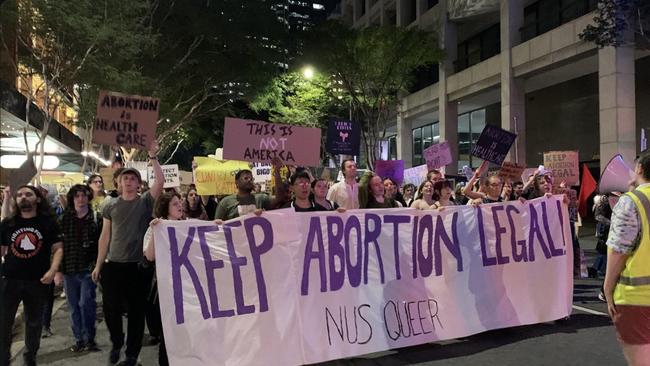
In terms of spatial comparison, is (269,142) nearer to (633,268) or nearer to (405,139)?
(633,268)

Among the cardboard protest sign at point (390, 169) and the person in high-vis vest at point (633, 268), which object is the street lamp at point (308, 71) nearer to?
the cardboard protest sign at point (390, 169)

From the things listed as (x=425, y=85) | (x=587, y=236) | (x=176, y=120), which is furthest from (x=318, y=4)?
(x=587, y=236)

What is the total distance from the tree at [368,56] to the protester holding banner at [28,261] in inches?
873

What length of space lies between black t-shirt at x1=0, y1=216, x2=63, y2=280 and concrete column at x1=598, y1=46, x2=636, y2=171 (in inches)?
648

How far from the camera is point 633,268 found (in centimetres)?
322

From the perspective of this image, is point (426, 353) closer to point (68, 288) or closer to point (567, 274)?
point (567, 274)

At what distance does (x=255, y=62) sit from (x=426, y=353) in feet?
58.7

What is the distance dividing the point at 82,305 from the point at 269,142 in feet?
8.63

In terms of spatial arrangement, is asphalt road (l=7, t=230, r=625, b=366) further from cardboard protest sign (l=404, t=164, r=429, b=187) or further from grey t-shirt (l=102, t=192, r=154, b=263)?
cardboard protest sign (l=404, t=164, r=429, b=187)

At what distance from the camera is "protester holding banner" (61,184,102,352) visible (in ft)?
20.1

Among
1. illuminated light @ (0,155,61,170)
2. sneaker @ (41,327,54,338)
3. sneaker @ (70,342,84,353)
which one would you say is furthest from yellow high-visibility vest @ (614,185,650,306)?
illuminated light @ (0,155,61,170)

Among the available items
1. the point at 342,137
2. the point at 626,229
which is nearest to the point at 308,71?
the point at 342,137

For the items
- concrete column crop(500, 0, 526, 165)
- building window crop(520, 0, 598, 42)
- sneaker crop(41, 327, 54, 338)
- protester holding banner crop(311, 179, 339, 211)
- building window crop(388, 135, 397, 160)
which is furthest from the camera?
building window crop(388, 135, 397, 160)

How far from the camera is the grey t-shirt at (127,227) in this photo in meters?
5.21
